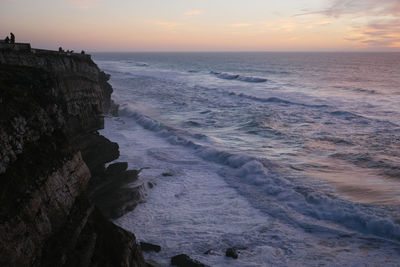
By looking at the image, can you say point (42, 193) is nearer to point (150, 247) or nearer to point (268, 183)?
point (150, 247)

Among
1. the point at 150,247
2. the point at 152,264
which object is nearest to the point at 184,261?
the point at 152,264

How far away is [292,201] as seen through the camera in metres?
18.9

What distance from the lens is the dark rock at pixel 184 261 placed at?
12.6 m

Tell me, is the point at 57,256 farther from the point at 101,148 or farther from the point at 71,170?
the point at 101,148

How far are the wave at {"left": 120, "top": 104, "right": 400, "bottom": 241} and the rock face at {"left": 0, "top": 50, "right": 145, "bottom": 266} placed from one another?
9837 millimetres

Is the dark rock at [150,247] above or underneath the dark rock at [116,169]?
underneath

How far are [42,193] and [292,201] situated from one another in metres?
14.5

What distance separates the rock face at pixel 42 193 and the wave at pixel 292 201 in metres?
9.84

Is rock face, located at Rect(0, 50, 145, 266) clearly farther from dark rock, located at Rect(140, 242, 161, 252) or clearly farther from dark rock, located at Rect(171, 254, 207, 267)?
dark rock, located at Rect(140, 242, 161, 252)

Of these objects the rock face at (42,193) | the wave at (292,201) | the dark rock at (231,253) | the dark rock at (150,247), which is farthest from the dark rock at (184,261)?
the wave at (292,201)

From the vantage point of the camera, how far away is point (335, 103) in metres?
50.8

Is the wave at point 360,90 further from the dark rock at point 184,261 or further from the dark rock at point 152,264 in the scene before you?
the dark rock at point 152,264

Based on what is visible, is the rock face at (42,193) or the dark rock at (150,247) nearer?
the rock face at (42,193)

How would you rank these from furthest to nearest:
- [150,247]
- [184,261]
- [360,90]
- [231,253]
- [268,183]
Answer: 1. [360,90]
2. [268,183]
3. [150,247]
4. [231,253]
5. [184,261]
